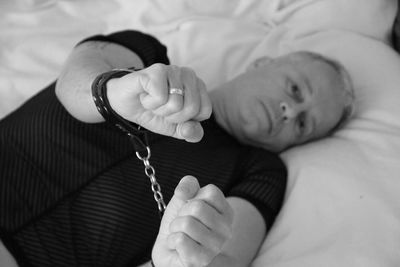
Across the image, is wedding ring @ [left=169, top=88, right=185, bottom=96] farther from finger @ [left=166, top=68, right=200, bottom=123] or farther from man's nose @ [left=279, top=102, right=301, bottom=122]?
man's nose @ [left=279, top=102, right=301, bottom=122]

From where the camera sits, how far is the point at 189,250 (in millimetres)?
577

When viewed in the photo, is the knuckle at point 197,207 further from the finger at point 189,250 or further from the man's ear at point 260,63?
the man's ear at point 260,63

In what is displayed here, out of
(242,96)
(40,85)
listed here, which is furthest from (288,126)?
(40,85)

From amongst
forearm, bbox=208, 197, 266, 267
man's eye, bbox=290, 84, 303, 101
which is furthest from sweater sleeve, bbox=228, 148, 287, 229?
man's eye, bbox=290, 84, 303, 101

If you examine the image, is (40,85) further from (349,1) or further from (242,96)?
(349,1)

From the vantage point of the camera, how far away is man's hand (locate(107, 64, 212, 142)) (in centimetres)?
60

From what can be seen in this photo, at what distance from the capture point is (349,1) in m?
1.28

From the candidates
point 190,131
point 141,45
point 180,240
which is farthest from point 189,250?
point 141,45

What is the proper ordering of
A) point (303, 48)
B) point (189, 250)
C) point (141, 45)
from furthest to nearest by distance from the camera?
1. point (303, 48)
2. point (141, 45)
3. point (189, 250)

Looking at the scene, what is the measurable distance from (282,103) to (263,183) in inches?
7.3

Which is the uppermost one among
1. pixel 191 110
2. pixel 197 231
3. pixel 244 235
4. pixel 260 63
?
pixel 191 110

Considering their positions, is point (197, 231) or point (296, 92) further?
point (296, 92)

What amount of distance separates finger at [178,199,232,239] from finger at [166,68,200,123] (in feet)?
0.35

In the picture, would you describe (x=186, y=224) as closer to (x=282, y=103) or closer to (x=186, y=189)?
(x=186, y=189)
